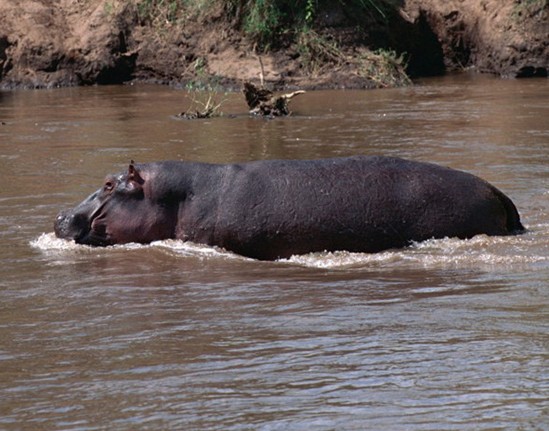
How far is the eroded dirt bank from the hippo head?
39.3 ft

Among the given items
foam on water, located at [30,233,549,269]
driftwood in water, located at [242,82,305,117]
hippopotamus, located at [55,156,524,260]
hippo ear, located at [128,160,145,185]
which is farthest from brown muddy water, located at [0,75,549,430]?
driftwood in water, located at [242,82,305,117]

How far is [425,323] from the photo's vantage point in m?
Answer: 5.88

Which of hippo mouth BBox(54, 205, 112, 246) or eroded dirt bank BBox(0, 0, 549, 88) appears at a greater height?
eroded dirt bank BBox(0, 0, 549, 88)

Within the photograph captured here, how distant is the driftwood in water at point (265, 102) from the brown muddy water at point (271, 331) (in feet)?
16.9

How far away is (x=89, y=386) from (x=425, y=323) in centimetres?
177

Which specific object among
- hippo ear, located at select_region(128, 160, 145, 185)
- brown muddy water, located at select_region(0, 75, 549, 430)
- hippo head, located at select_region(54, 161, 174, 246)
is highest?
hippo ear, located at select_region(128, 160, 145, 185)

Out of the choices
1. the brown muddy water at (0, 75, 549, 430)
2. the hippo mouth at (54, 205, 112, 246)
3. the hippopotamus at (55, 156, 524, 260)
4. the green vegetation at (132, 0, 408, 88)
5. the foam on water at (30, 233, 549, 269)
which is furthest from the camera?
the green vegetation at (132, 0, 408, 88)

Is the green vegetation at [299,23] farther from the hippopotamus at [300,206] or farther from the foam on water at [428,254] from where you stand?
the foam on water at [428,254]

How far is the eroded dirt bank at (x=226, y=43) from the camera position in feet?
68.3

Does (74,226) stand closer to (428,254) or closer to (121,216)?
(121,216)

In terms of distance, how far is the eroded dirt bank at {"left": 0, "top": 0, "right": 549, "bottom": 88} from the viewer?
2083 cm

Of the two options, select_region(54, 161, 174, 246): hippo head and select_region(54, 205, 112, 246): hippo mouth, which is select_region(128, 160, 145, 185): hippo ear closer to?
select_region(54, 161, 174, 246): hippo head

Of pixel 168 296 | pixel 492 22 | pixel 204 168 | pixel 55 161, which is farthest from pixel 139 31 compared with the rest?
pixel 168 296

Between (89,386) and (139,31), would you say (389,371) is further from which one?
(139,31)
